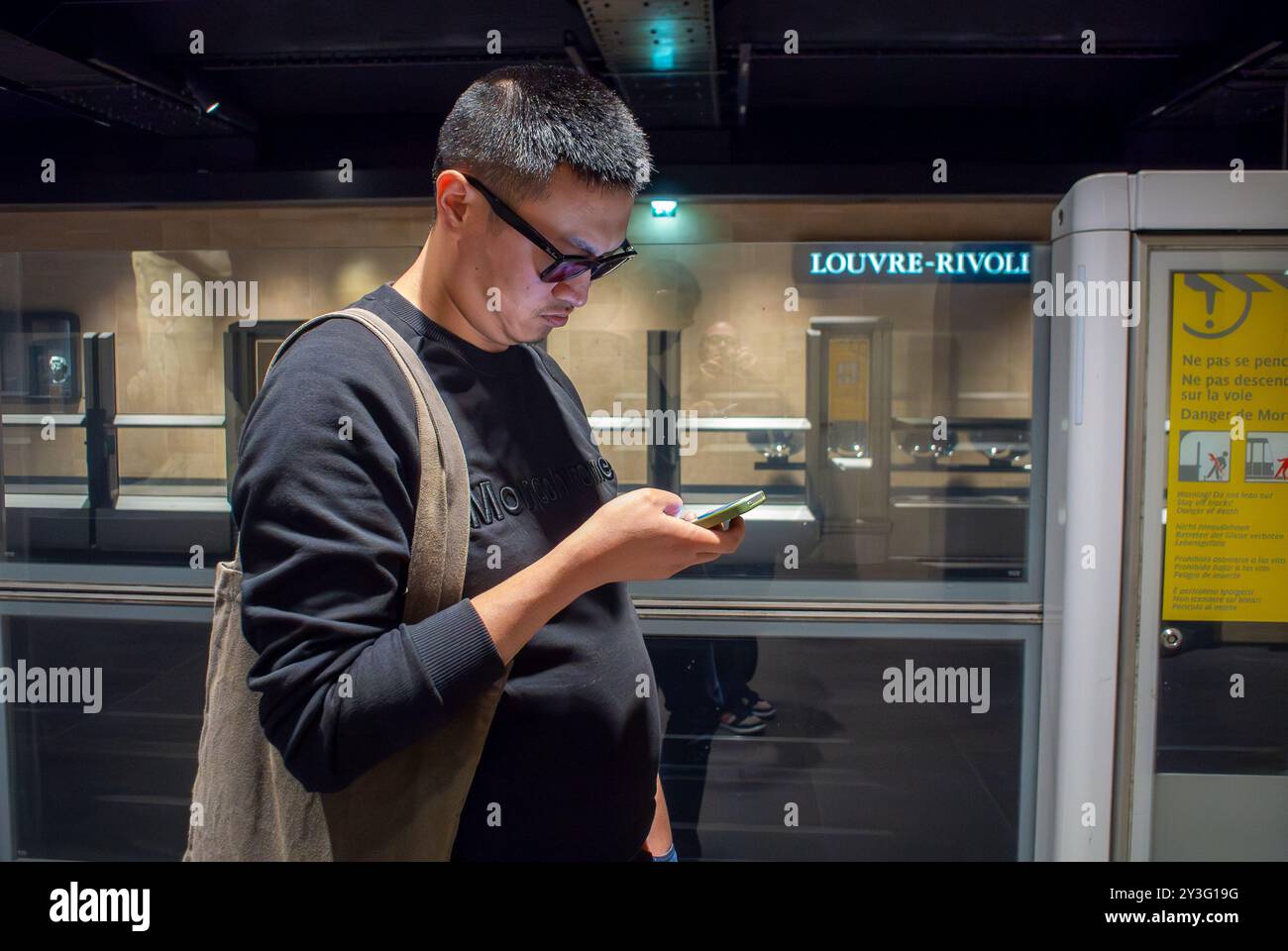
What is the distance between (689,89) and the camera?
4305 mm

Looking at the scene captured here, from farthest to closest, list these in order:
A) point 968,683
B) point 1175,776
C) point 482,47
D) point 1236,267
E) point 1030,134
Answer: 1. point 1030,134
2. point 482,47
3. point 968,683
4. point 1175,776
5. point 1236,267

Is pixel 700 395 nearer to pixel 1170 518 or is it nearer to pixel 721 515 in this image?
pixel 1170 518

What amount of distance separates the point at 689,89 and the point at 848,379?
7.35 feet

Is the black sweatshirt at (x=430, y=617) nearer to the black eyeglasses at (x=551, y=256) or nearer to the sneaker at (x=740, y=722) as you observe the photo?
the black eyeglasses at (x=551, y=256)

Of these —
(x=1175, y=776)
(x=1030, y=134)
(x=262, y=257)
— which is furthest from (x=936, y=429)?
(x=1030, y=134)

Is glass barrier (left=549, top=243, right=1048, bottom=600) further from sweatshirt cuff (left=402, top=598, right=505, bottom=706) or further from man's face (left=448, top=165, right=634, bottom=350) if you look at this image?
sweatshirt cuff (left=402, top=598, right=505, bottom=706)

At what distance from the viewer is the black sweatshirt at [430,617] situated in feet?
2.56

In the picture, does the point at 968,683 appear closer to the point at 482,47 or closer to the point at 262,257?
the point at 262,257

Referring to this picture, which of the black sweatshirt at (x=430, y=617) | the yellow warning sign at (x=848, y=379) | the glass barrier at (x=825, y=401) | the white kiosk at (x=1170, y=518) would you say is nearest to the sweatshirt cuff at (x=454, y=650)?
the black sweatshirt at (x=430, y=617)

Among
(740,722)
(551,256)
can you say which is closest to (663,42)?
(740,722)

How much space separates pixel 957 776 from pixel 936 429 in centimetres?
129

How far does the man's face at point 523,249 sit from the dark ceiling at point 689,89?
272cm

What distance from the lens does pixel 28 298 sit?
276 cm
